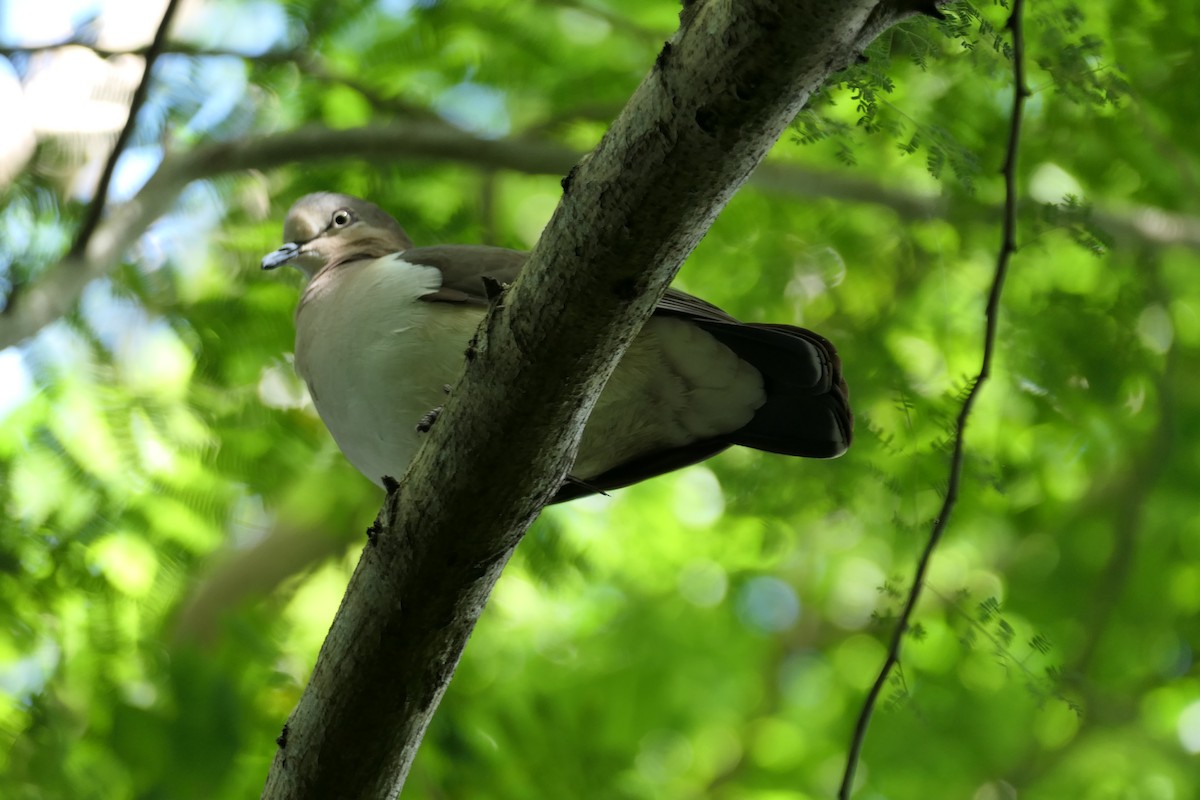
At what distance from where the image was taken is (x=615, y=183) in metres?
2.02

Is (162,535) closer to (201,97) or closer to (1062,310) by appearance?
(201,97)

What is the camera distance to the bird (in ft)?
10.9

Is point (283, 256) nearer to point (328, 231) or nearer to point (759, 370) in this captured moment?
point (328, 231)

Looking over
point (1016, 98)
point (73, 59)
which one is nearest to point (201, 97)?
point (73, 59)

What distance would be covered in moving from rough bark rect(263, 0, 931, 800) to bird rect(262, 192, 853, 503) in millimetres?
907

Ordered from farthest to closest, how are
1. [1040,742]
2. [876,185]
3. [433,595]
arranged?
[1040,742] < [876,185] < [433,595]

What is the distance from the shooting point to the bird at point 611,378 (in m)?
3.33

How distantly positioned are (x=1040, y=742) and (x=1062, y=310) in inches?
130

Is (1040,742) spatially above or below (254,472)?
below

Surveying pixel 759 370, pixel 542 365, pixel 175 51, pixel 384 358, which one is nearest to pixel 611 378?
pixel 759 370

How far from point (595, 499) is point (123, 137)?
3682 millimetres

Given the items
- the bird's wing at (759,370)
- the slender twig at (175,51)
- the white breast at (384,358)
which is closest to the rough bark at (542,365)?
the white breast at (384,358)

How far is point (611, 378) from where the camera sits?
3416 millimetres

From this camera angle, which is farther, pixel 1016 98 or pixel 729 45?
pixel 1016 98
